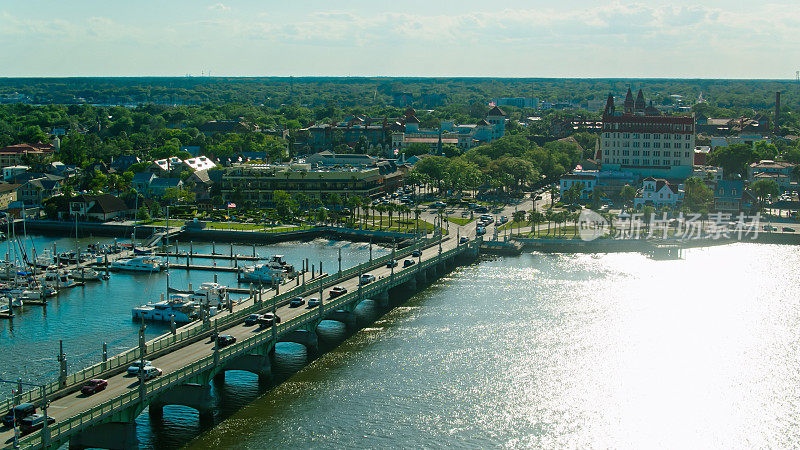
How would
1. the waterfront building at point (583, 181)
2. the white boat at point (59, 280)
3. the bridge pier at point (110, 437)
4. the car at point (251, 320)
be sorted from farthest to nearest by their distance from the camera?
1. the waterfront building at point (583, 181)
2. the white boat at point (59, 280)
3. the car at point (251, 320)
4. the bridge pier at point (110, 437)

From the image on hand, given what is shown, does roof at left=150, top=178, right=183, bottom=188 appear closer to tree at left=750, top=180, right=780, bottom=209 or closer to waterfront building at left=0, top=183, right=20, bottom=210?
waterfront building at left=0, top=183, right=20, bottom=210

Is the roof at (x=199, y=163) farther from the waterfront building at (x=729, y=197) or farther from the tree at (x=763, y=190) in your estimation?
the tree at (x=763, y=190)

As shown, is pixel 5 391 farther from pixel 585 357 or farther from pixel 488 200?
pixel 488 200

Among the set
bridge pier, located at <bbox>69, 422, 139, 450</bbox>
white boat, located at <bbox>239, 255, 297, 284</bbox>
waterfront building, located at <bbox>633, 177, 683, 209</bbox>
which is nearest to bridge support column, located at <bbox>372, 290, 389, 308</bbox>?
white boat, located at <bbox>239, 255, 297, 284</bbox>

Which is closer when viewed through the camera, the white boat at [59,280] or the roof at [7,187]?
the white boat at [59,280]

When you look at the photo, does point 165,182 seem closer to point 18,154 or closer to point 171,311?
point 18,154

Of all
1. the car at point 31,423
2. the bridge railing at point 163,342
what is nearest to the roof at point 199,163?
the bridge railing at point 163,342

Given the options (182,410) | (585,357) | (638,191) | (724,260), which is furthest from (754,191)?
(182,410)

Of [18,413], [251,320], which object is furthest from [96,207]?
[18,413]
